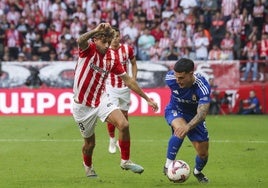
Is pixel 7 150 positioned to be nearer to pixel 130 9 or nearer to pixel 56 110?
pixel 56 110

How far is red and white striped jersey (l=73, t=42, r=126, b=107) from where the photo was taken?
11523 mm

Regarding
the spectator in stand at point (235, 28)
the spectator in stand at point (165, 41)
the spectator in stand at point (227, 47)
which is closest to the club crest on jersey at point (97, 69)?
the spectator in stand at point (227, 47)

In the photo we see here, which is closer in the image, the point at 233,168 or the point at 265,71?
the point at 233,168

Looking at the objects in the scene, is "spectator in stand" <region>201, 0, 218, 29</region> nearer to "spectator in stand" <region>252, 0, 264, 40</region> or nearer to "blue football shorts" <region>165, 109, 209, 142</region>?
"spectator in stand" <region>252, 0, 264, 40</region>

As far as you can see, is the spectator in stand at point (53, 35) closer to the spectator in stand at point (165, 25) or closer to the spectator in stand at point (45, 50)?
the spectator in stand at point (45, 50)

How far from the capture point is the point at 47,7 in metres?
32.2

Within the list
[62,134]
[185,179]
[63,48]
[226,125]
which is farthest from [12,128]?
[185,179]

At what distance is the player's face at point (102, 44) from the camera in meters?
11.4

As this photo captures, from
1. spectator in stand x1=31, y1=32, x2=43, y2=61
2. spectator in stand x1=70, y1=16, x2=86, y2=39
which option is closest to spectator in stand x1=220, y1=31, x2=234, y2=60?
spectator in stand x1=70, y1=16, x2=86, y2=39

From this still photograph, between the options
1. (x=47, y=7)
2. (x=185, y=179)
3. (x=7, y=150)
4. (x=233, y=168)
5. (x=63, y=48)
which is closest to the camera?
(x=185, y=179)

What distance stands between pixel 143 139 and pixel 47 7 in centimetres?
1469

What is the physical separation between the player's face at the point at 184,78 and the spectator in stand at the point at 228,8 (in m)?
19.5

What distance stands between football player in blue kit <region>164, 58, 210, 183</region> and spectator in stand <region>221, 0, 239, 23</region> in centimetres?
1906

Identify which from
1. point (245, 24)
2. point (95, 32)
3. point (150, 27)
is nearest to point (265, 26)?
point (245, 24)
